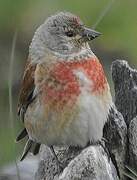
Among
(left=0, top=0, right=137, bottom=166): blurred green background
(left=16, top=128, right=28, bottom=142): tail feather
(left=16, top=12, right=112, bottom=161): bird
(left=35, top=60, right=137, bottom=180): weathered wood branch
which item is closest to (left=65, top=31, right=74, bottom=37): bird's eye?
(left=16, top=12, right=112, bottom=161): bird

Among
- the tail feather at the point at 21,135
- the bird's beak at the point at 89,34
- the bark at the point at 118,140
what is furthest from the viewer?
Result: the tail feather at the point at 21,135

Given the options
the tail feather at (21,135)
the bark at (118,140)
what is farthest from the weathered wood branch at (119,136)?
the tail feather at (21,135)

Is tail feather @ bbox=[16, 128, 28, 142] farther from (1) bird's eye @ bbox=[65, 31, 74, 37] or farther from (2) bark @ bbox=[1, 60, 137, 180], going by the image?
(1) bird's eye @ bbox=[65, 31, 74, 37]

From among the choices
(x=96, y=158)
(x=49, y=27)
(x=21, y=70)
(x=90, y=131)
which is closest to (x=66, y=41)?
(x=49, y=27)

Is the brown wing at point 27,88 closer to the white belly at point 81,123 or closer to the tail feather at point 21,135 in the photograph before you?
the white belly at point 81,123

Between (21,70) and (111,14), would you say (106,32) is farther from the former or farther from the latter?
(21,70)

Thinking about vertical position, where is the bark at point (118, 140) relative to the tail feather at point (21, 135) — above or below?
above

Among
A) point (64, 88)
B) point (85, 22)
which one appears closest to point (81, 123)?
point (64, 88)

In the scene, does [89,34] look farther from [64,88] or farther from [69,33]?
[64,88]
